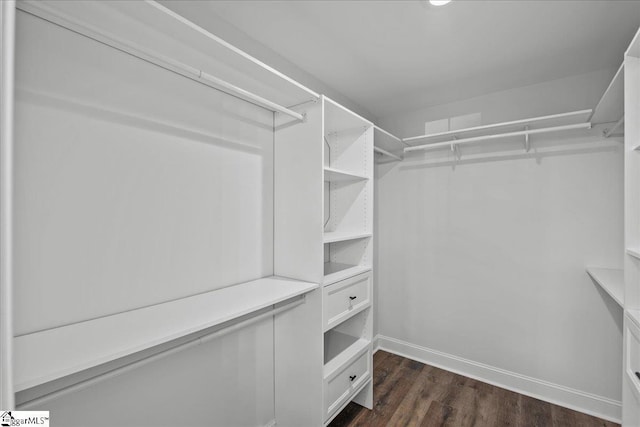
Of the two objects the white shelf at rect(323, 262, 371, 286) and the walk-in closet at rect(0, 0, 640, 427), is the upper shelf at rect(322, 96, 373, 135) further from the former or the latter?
the white shelf at rect(323, 262, 371, 286)

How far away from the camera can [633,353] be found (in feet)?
4.48

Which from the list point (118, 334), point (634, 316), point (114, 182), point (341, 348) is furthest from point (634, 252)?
point (114, 182)

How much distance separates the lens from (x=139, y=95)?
124cm

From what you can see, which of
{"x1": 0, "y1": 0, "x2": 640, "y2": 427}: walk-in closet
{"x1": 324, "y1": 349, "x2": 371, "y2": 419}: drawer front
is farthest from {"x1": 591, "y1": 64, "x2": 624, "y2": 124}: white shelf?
{"x1": 324, "y1": 349, "x2": 371, "y2": 419}: drawer front

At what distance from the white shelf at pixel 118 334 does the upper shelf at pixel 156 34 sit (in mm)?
979

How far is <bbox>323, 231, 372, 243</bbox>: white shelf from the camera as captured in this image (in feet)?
5.80

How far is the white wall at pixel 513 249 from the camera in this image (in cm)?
208

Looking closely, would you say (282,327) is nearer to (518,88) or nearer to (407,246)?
(407,246)

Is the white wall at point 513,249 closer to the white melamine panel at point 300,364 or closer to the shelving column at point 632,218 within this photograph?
the shelving column at point 632,218

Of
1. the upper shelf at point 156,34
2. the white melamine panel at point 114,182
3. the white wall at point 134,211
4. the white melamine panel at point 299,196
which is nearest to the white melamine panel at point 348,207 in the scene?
the white melamine panel at point 299,196

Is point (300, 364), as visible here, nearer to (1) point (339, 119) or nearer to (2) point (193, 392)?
(2) point (193, 392)

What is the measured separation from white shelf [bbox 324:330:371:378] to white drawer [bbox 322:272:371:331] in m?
0.27

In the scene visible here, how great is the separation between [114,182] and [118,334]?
1.93ft

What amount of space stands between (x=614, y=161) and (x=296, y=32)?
236cm
